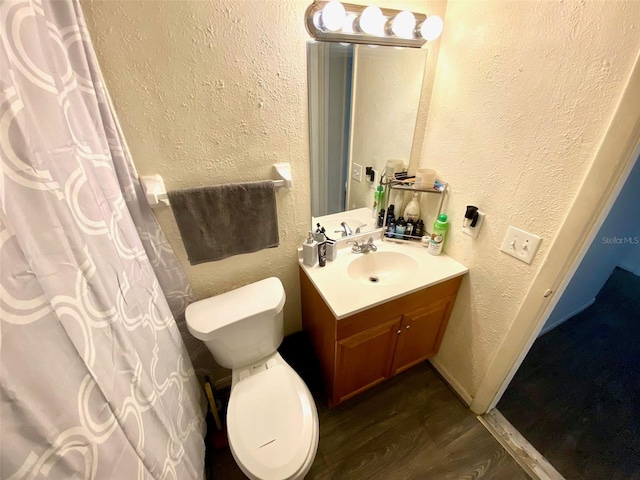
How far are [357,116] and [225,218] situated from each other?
0.79 m

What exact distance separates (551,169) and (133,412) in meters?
1.47

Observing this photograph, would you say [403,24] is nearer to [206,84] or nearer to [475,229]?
[206,84]

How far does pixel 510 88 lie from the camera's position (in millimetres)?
923

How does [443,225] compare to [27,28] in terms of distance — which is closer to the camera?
[27,28]

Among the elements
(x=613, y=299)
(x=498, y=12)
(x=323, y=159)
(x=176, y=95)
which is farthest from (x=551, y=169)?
(x=613, y=299)

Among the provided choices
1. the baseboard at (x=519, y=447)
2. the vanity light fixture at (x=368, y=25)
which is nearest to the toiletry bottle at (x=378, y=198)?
the vanity light fixture at (x=368, y=25)

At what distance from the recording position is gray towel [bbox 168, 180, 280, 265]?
0.99 m

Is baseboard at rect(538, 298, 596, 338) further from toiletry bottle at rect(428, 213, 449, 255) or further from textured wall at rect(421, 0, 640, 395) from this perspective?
toiletry bottle at rect(428, 213, 449, 255)

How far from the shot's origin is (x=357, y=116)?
1.24 meters

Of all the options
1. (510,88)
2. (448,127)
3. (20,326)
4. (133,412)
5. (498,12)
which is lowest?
(133,412)

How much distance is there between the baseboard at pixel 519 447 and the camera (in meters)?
1.19

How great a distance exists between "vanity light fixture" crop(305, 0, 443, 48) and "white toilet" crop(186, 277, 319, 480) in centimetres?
105

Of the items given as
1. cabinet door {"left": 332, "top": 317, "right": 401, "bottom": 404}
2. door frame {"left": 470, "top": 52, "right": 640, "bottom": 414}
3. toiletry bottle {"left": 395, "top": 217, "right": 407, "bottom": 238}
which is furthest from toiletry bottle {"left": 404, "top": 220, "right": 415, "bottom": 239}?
door frame {"left": 470, "top": 52, "right": 640, "bottom": 414}

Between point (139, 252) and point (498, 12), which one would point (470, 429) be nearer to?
point (139, 252)
